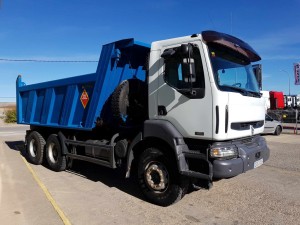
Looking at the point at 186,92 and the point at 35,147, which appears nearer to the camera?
the point at 186,92

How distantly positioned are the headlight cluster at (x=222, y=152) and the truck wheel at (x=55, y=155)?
15.6 feet

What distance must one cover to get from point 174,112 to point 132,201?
6.06 ft

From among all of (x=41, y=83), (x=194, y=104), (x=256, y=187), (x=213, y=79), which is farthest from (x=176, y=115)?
(x=41, y=83)

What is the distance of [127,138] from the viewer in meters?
6.82

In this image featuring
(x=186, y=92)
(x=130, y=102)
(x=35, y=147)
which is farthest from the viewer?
(x=35, y=147)

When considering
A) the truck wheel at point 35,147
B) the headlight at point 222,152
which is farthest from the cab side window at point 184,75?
the truck wheel at point 35,147

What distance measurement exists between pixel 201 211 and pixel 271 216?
111 centimetres

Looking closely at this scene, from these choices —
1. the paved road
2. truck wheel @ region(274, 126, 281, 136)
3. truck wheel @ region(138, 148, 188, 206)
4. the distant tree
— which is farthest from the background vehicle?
the distant tree

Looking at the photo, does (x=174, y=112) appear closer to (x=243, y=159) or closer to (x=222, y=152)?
(x=222, y=152)

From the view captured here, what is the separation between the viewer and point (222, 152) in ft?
16.9

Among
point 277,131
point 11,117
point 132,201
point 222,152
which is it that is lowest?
point 132,201

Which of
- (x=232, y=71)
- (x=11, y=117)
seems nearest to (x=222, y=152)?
(x=232, y=71)

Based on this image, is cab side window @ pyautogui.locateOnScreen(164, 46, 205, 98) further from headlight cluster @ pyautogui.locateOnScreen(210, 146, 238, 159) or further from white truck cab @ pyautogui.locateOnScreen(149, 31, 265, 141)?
headlight cluster @ pyautogui.locateOnScreen(210, 146, 238, 159)

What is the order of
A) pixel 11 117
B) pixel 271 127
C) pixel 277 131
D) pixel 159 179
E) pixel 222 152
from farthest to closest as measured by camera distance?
pixel 11 117 < pixel 277 131 < pixel 271 127 < pixel 159 179 < pixel 222 152
